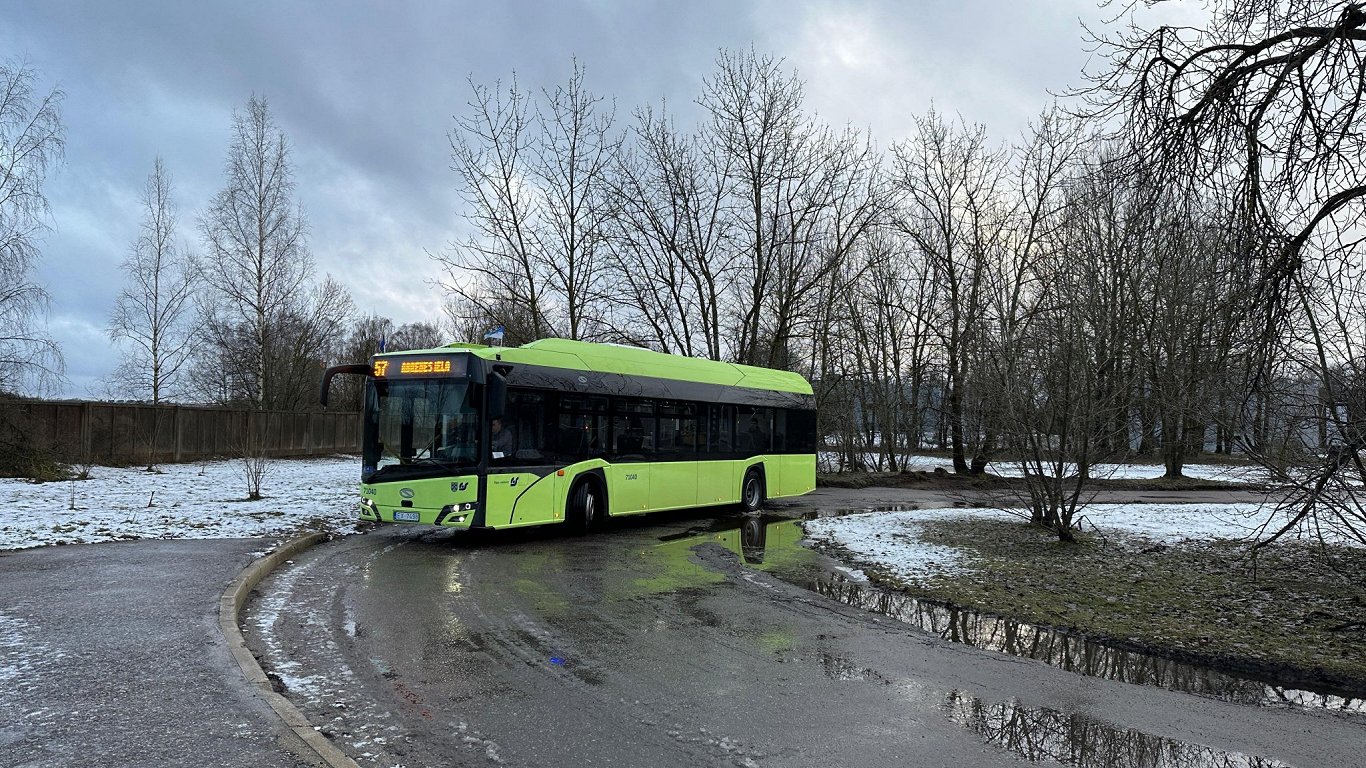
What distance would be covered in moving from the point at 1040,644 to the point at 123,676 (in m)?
7.32

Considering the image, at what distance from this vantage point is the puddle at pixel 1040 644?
6.29 m

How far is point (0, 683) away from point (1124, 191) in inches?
432

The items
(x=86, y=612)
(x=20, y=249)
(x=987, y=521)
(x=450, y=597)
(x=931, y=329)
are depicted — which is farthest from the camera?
(x=931, y=329)

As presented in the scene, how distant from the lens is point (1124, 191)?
9383 millimetres

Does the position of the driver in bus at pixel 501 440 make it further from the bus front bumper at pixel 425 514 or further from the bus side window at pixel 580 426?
the bus side window at pixel 580 426

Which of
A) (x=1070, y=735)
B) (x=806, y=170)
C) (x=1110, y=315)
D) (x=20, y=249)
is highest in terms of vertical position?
(x=806, y=170)

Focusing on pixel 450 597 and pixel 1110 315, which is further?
pixel 1110 315

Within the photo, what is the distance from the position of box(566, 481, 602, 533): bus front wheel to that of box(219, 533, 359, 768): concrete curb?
4684 mm

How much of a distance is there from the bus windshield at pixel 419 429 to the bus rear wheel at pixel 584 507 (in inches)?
95.4

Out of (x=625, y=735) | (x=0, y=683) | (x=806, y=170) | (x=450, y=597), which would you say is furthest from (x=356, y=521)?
(x=806, y=170)

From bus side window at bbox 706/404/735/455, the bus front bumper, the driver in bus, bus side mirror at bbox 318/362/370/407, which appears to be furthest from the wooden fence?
bus side window at bbox 706/404/735/455

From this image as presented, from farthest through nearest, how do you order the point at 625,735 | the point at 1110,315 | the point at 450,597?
the point at 1110,315
the point at 450,597
the point at 625,735

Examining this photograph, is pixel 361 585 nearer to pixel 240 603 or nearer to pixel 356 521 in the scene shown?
pixel 240 603

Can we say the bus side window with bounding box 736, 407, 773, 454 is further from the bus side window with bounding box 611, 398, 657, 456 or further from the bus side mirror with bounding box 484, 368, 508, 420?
the bus side mirror with bounding box 484, 368, 508, 420
